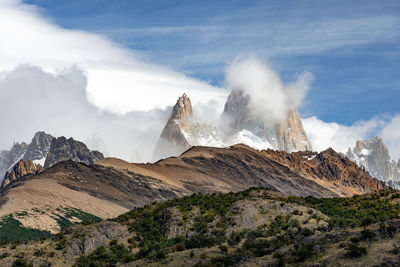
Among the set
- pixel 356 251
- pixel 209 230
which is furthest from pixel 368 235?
→ pixel 209 230

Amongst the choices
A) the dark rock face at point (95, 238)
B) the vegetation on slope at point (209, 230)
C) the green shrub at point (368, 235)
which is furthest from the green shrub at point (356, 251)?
the dark rock face at point (95, 238)

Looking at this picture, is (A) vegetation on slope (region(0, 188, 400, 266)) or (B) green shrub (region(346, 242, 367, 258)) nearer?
(B) green shrub (region(346, 242, 367, 258))

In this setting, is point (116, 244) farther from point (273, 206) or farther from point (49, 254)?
point (273, 206)

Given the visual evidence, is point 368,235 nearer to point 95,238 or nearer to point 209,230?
point 209,230

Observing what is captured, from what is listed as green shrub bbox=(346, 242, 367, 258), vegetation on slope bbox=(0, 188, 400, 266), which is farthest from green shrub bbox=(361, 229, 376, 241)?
vegetation on slope bbox=(0, 188, 400, 266)

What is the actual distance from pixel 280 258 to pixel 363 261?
949 centimetres

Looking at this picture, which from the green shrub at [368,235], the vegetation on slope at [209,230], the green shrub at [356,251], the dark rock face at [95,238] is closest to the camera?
the green shrub at [356,251]

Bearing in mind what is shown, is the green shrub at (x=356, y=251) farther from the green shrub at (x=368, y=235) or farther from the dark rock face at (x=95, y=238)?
the dark rock face at (x=95, y=238)

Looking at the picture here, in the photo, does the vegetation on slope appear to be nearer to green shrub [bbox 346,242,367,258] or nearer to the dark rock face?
the dark rock face

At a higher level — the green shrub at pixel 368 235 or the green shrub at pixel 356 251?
the green shrub at pixel 368 235

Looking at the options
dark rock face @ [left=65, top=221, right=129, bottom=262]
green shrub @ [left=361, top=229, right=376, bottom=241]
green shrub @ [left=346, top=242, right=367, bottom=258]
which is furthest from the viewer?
dark rock face @ [left=65, top=221, right=129, bottom=262]

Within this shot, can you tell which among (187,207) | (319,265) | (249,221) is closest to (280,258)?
(319,265)

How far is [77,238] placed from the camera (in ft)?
372

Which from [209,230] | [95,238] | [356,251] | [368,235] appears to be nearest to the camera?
[356,251]
